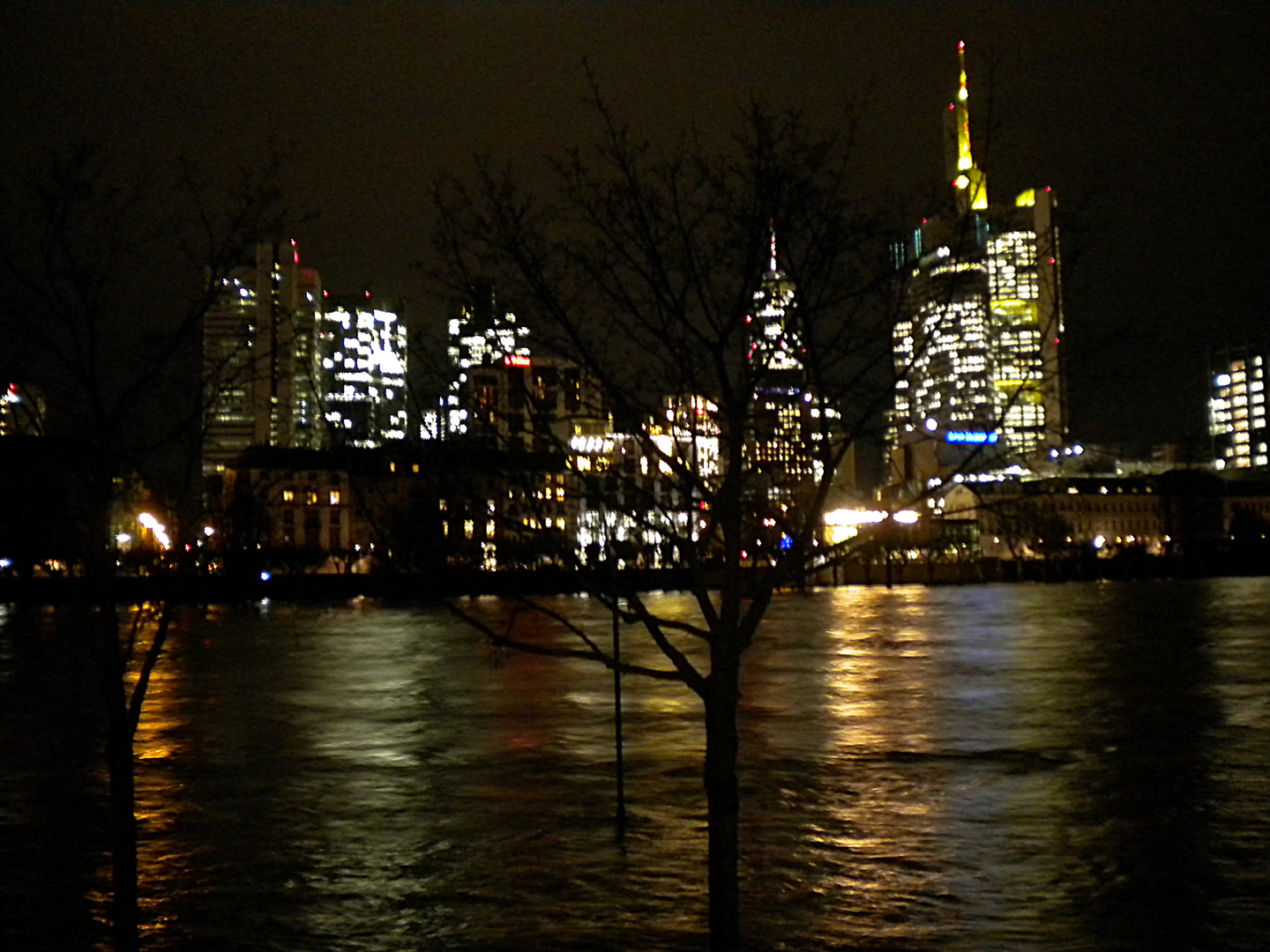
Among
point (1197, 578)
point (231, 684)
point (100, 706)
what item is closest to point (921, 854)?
point (100, 706)

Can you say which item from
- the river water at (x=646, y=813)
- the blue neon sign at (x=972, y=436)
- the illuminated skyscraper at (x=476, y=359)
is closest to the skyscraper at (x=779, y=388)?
the blue neon sign at (x=972, y=436)

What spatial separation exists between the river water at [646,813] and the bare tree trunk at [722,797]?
2.62 m

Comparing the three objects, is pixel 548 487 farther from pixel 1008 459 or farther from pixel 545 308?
pixel 1008 459

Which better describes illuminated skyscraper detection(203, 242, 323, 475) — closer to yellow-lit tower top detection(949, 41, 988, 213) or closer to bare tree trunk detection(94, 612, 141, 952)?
bare tree trunk detection(94, 612, 141, 952)

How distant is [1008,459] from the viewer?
28.3 feet

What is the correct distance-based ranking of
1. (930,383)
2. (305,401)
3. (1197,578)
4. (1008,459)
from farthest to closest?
(1197,578) → (305,401) → (930,383) → (1008,459)

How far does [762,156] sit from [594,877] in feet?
24.1

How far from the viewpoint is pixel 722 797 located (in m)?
8.66

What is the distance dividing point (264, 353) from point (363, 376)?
830mm

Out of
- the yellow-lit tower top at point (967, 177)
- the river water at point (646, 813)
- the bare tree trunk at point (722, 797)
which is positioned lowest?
the river water at point (646, 813)

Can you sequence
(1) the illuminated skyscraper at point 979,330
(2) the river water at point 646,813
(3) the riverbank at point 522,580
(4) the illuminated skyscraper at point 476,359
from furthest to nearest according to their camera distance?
(2) the river water at point 646,813
(3) the riverbank at point 522,580
(4) the illuminated skyscraper at point 476,359
(1) the illuminated skyscraper at point 979,330

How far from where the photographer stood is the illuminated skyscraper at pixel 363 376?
362 inches

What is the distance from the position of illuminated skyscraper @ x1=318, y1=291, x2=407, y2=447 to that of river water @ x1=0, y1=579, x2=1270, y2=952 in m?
2.44

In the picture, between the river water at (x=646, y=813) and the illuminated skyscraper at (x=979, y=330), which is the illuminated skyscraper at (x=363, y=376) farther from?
the illuminated skyscraper at (x=979, y=330)
